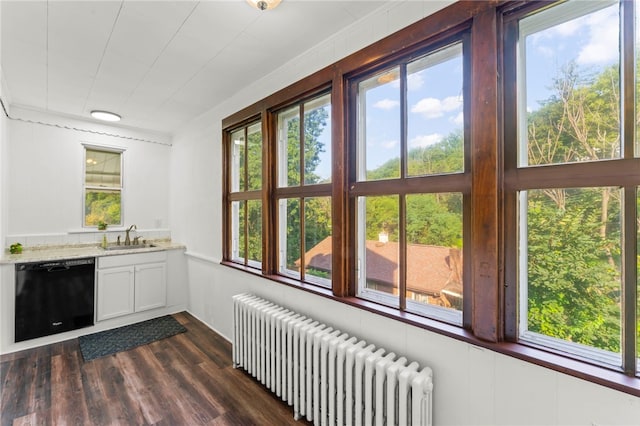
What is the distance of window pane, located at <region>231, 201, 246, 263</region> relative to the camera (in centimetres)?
303

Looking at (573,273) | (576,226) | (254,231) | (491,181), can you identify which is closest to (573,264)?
(573,273)

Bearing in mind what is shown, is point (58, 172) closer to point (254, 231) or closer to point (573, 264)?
point (254, 231)

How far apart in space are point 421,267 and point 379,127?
91 centimetres

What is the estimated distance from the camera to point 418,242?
157 cm

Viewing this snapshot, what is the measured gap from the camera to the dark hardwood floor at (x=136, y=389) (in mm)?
1894

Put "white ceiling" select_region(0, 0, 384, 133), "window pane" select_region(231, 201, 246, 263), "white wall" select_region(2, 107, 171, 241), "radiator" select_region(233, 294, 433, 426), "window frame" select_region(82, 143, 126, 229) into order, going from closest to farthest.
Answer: "radiator" select_region(233, 294, 433, 426) → "white ceiling" select_region(0, 0, 384, 133) → "window pane" select_region(231, 201, 246, 263) → "white wall" select_region(2, 107, 171, 241) → "window frame" select_region(82, 143, 126, 229)

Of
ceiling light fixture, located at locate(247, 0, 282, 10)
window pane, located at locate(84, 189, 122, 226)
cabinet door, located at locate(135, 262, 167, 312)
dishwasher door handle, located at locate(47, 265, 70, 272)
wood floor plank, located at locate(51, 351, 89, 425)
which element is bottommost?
wood floor plank, located at locate(51, 351, 89, 425)

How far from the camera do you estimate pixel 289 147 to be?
2471mm

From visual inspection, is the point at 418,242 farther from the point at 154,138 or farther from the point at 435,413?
the point at 154,138

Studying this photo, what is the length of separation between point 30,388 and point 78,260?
4.41 ft

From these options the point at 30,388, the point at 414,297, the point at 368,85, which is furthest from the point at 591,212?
the point at 30,388

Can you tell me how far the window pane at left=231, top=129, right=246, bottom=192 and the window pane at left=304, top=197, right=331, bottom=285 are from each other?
1.12 metres

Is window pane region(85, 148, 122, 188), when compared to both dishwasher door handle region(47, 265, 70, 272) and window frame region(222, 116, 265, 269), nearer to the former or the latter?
dishwasher door handle region(47, 265, 70, 272)

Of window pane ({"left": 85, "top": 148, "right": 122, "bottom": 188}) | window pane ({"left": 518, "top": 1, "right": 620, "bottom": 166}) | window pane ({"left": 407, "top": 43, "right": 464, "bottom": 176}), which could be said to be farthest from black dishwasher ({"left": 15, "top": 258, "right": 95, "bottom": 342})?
window pane ({"left": 518, "top": 1, "right": 620, "bottom": 166})
